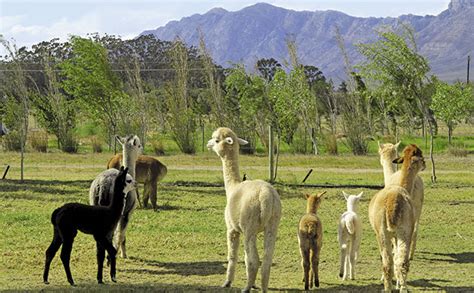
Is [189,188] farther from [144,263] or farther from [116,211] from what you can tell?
[116,211]

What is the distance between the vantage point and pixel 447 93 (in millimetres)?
31562

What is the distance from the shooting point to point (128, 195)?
463 inches

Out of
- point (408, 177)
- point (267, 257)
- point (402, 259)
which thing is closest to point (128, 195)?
point (267, 257)

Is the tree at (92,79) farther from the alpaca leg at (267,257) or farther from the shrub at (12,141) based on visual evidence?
the alpaca leg at (267,257)

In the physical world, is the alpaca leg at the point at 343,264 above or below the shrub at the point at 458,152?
below

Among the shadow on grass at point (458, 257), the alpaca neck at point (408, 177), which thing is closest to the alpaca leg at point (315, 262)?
the alpaca neck at point (408, 177)

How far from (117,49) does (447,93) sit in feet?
222

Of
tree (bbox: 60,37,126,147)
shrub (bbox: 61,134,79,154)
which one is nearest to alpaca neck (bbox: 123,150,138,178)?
tree (bbox: 60,37,126,147)

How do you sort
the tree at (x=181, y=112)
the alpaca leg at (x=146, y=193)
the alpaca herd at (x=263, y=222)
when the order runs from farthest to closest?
1. the tree at (x=181, y=112)
2. the alpaca leg at (x=146, y=193)
3. the alpaca herd at (x=263, y=222)

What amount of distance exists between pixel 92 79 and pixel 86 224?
19.3 meters

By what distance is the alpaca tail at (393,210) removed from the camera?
8969 millimetres

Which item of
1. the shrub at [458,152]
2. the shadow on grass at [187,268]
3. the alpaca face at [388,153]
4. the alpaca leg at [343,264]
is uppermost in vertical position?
the alpaca face at [388,153]

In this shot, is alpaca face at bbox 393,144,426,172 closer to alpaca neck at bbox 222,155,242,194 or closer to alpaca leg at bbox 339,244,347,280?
alpaca leg at bbox 339,244,347,280

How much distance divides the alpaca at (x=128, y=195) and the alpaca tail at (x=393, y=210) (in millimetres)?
4234
